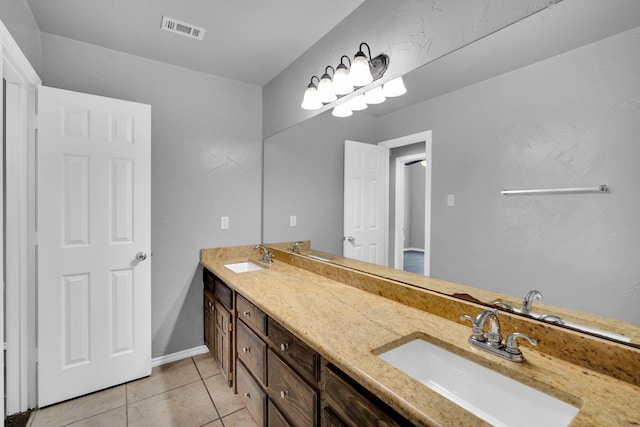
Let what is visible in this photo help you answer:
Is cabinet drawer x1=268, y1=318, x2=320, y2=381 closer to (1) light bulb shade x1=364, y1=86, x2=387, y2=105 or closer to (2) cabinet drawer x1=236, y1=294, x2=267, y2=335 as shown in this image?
(2) cabinet drawer x1=236, y1=294, x2=267, y2=335

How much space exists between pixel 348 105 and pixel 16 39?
1.75 meters

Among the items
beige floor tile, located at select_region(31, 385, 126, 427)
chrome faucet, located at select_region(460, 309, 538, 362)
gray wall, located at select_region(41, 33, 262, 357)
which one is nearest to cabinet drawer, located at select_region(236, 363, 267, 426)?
beige floor tile, located at select_region(31, 385, 126, 427)

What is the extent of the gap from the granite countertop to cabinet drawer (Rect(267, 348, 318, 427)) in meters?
0.21

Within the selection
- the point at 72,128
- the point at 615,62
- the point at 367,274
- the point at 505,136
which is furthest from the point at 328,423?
the point at 72,128

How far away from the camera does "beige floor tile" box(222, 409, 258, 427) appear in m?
1.74

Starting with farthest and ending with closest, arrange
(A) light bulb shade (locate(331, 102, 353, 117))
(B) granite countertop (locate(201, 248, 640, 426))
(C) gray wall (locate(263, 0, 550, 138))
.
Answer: (A) light bulb shade (locate(331, 102, 353, 117))
(C) gray wall (locate(263, 0, 550, 138))
(B) granite countertop (locate(201, 248, 640, 426))

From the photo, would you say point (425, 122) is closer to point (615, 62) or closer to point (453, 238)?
point (453, 238)

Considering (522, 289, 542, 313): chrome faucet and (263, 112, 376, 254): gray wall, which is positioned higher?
(263, 112, 376, 254): gray wall

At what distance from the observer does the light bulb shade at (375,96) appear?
5.00 ft

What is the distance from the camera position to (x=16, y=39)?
1.54 meters

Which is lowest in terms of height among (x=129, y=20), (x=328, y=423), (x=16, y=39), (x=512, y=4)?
(x=328, y=423)

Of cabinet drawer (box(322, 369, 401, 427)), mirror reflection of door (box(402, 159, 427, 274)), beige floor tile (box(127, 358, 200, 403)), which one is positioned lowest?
beige floor tile (box(127, 358, 200, 403))

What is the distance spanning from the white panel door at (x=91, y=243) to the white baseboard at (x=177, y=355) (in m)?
0.20

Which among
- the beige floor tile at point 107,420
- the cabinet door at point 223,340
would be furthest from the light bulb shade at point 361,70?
the beige floor tile at point 107,420
